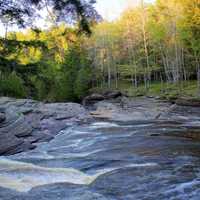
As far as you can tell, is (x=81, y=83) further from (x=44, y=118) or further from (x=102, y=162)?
(x=102, y=162)

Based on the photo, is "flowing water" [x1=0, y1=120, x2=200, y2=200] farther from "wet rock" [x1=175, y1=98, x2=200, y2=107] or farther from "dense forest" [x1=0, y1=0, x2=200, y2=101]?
"dense forest" [x1=0, y1=0, x2=200, y2=101]

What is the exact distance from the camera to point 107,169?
9969 mm

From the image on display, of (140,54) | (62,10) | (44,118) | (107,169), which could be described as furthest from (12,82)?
(140,54)

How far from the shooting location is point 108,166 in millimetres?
10281

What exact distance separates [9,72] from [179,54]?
39561 millimetres

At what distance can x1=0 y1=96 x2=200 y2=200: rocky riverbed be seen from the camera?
783cm

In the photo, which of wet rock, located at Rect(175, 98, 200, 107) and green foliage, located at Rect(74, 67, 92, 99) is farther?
green foliage, located at Rect(74, 67, 92, 99)

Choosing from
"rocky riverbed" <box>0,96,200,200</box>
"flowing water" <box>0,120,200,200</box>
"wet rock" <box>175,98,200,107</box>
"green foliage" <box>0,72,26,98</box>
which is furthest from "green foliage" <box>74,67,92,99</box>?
"flowing water" <box>0,120,200,200</box>

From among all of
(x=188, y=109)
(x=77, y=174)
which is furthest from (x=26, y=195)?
(x=188, y=109)

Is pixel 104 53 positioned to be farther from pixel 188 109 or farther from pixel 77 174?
pixel 77 174

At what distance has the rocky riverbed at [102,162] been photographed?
308 inches

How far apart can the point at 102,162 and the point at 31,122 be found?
933 centimetres

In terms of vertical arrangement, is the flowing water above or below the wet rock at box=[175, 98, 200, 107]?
below

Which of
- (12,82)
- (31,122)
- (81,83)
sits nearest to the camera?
(12,82)
